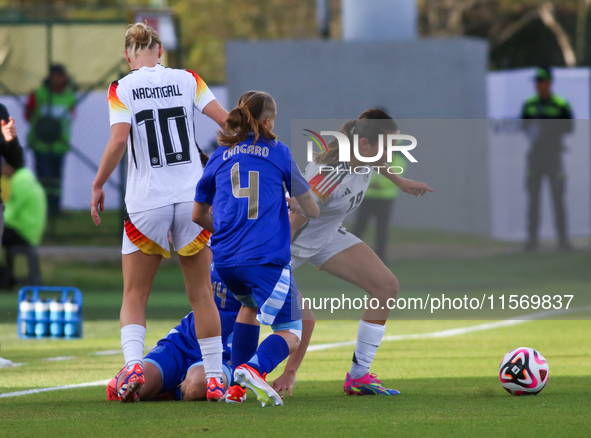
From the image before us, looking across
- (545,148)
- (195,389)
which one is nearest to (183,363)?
(195,389)

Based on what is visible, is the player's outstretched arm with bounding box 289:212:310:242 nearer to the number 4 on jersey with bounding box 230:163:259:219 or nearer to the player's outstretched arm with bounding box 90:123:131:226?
the number 4 on jersey with bounding box 230:163:259:219

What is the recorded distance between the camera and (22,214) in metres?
12.3

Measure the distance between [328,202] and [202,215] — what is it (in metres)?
1.03

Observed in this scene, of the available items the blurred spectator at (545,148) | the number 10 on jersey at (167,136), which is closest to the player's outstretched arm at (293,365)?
the number 10 on jersey at (167,136)

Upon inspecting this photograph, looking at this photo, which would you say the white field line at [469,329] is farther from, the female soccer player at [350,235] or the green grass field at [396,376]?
the female soccer player at [350,235]

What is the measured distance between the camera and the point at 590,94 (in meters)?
18.8

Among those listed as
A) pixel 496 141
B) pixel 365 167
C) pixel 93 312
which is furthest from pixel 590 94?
pixel 365 167

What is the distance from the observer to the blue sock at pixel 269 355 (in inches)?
196

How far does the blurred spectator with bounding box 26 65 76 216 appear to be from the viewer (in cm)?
→ 1515

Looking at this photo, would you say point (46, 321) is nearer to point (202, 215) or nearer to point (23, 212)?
point (23, 212)

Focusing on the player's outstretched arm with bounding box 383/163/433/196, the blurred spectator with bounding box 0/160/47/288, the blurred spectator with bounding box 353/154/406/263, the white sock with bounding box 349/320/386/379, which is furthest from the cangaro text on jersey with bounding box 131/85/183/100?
the blurred spectator with bounding box 0/160/47/288

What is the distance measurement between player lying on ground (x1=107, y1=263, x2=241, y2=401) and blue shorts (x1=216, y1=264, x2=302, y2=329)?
0.56m

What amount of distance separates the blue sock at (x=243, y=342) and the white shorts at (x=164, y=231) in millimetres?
510

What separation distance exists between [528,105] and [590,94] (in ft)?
15.8
